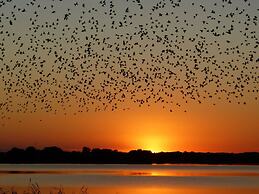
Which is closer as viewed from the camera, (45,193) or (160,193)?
(45,193)

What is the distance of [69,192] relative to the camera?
6394 centimetres

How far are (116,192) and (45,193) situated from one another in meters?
7.88

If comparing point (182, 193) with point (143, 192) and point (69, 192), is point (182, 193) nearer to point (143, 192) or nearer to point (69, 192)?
point (143, 192)

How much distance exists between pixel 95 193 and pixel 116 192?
10.9 ft

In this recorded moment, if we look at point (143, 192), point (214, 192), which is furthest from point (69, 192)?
point (214, 192)

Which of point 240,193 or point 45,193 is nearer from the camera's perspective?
point 45,193

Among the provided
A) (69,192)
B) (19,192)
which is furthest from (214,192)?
(19,192)

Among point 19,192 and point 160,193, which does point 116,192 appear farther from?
point 19,192

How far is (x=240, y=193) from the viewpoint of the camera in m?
65.9

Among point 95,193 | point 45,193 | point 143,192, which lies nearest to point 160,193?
point 143,192

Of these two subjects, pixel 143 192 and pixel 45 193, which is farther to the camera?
pixel 143 192

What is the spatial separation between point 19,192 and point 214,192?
19371 mm

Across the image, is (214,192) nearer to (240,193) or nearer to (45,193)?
(240,193)

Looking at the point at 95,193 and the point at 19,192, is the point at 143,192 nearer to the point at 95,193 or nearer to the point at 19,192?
the point at 95,193
